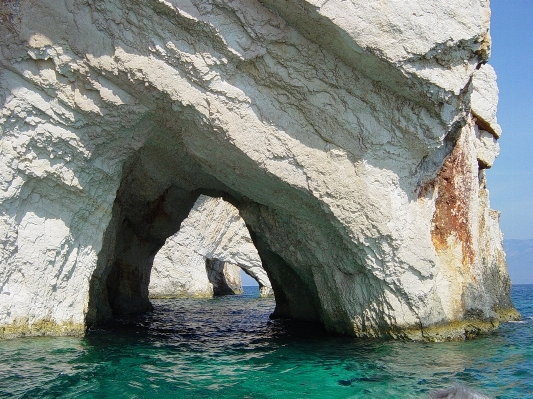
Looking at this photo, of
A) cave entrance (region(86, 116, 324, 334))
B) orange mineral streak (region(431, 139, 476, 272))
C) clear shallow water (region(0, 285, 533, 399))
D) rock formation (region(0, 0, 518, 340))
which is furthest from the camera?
orange mineral streak (region(431, 139, 476, 272))

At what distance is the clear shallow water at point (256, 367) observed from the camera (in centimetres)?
621

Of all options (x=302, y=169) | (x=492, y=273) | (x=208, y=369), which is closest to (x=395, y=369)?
(x=208, y=369)

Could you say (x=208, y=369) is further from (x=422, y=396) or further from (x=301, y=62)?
(x=301, y=62)

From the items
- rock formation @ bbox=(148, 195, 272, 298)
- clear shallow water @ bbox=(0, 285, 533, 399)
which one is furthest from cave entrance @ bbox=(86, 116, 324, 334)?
rock formation @ bbox=(148, 195, 272, 298)

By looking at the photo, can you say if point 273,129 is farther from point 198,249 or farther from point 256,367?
point 198,249

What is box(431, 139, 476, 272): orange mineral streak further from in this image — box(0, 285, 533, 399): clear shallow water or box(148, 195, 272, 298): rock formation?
box(148, 195, 272, 298): rock formation

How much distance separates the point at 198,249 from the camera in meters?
27.3

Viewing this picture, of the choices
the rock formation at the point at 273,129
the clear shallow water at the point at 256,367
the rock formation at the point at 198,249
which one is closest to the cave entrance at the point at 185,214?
the rock formation at the point at 273,129

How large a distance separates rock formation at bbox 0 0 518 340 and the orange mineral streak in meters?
0.03

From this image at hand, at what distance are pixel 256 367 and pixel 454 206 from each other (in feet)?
16.1

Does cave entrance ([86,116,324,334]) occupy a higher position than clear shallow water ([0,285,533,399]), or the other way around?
cave entrance ([86,116,324,334])

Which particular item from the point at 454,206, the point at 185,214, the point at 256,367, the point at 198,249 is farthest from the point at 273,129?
the point at 198,249

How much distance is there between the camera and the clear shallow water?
6.21m

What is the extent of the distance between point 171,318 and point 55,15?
30.5 ft
